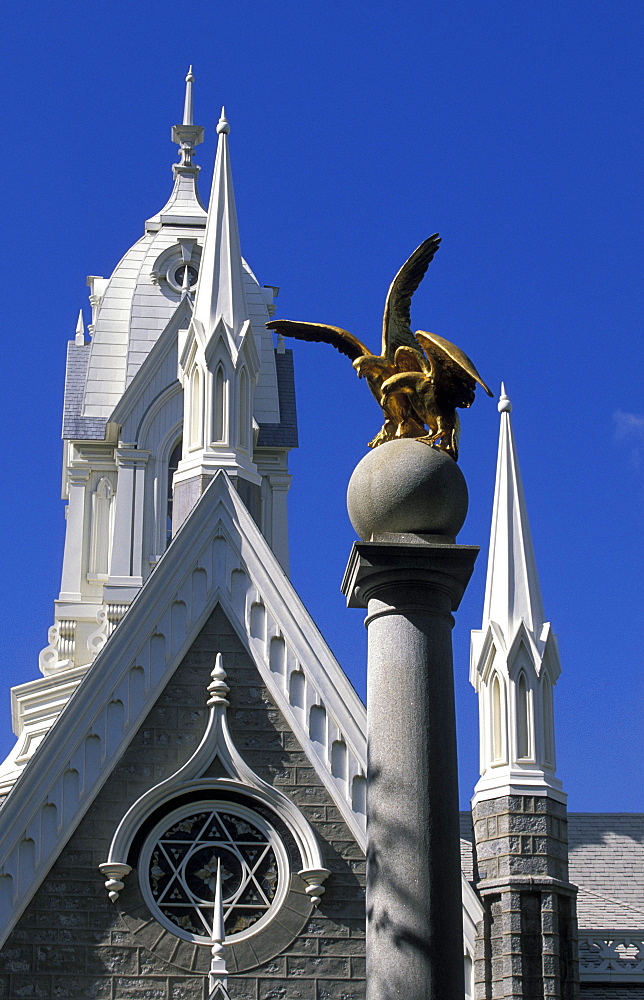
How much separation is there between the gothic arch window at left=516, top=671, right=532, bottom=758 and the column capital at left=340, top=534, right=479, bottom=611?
320 inches

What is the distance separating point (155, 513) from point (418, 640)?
51.5 ft

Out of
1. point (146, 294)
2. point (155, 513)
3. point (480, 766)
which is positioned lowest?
point (480, 766)

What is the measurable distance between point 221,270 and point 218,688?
5848 millimetres

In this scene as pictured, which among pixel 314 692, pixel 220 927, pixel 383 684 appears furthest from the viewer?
pixel 314 692

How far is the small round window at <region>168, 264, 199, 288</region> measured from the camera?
28.8 m

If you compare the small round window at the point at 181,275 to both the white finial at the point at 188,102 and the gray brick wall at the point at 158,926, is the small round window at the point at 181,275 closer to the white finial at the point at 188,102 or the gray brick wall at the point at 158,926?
the white finial at the point at 188,102

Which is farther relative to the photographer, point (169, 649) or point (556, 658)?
point (556, 658)

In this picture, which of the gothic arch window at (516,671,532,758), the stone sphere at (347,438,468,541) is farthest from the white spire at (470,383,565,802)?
the stone sphere at (347,438,468,541)

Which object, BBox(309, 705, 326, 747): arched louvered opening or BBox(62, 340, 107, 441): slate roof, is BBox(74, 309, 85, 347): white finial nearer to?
BBox(62, 340, 107, 441): slate roof

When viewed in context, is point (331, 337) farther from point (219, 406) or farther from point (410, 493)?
point (219, 406)

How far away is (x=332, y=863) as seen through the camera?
1680 cm

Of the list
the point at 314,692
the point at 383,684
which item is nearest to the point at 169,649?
the point at 314,692

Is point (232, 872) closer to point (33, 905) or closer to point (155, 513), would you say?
point (33, 905)

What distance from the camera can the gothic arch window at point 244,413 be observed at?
63.8 ft
